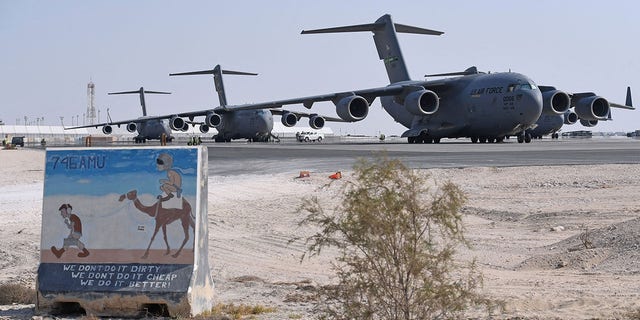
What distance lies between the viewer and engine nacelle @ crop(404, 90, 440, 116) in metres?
43.2

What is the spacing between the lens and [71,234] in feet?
24.8

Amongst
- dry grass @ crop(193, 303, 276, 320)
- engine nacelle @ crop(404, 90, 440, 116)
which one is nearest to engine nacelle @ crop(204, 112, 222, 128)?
engine nacelle @ crop(404, 90, 440, 116)

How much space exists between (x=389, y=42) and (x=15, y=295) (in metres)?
44.2

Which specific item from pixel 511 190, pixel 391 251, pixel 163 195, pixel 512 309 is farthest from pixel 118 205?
pixel 511 190

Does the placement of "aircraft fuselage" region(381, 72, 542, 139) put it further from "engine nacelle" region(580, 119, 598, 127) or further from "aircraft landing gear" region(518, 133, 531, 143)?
"engine nacelle" region(580, 119, 598, 127)

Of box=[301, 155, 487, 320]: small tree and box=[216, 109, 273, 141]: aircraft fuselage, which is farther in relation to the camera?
box=[216, 109, 273, 141]: aircraft fuselage

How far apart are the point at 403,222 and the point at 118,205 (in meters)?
2.71

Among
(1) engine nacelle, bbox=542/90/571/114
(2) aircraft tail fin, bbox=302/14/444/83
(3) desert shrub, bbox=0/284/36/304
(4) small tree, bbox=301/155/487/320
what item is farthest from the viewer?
(2) aircraft tail fin, bbox=302/14/444/83

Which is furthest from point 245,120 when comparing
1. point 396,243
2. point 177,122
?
point 396,243

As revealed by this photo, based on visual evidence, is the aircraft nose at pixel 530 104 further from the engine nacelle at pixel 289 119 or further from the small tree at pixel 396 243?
the small tree at pixel 396 243

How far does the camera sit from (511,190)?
18484mm

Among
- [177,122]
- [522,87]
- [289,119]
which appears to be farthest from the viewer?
[177,122]

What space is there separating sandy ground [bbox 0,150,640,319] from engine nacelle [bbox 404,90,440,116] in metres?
21.5

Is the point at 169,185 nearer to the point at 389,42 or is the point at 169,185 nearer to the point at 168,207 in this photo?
the point at 168,207
